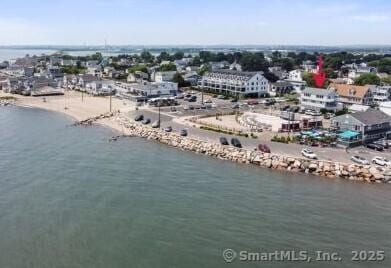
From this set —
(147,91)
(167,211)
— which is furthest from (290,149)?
(147,91)

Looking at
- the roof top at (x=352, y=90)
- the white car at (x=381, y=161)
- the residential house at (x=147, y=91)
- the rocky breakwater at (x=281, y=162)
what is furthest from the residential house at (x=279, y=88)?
the white car at (x=381, y=161)

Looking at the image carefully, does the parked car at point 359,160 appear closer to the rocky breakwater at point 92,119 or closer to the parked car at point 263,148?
the parked car at point 263,148

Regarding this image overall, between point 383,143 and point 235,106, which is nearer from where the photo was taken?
point 383,143

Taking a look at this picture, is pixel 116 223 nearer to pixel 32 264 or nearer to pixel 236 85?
Result: pixel 32 264

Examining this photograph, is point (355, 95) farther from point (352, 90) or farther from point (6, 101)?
point (6, 101)

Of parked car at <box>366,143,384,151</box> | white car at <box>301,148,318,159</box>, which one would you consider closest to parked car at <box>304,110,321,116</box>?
parked car at <box>366,143,384,151</box>

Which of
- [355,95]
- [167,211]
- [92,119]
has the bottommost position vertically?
[167,211]

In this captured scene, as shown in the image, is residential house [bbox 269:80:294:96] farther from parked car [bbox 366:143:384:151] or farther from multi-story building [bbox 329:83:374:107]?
parked car [bbox 366:143:384:151]
